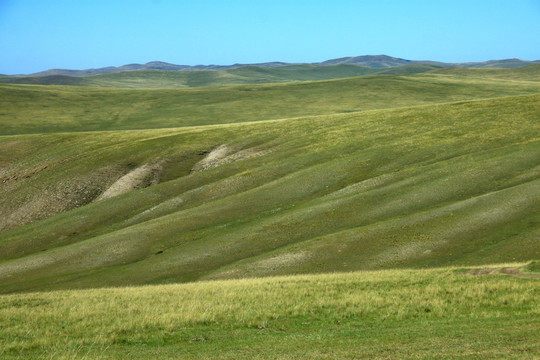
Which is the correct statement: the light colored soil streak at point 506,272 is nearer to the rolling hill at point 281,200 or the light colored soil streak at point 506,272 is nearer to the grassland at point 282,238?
the grassland at point 282,238

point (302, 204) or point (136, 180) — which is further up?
point (302, 204)

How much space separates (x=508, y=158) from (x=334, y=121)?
56.3 m

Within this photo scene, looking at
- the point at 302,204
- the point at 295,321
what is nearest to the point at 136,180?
the point at 302,204

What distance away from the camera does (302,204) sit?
232 ft

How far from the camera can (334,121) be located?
12619 cm

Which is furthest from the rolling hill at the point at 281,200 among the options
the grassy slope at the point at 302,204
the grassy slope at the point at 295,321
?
the grassy slope at the point at 295,321

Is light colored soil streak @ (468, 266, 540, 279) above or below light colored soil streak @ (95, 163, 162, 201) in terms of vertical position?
above

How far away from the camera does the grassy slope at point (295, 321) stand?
20875 millimetres

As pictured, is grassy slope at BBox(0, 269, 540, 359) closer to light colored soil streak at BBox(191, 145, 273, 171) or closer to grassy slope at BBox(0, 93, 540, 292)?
grassy slope at BBox(0, 93, 540, 292)

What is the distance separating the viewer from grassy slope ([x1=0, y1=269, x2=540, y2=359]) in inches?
822

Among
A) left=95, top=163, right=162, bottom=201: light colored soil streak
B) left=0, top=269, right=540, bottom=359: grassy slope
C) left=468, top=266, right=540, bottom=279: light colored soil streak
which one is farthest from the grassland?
left=95, top=163, right=162, bottom=201: light colored soil streak

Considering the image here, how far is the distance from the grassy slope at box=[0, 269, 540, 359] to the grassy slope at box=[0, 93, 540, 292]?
15.5m

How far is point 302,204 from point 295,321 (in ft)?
144

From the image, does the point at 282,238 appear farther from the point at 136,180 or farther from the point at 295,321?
the point at 136,180
